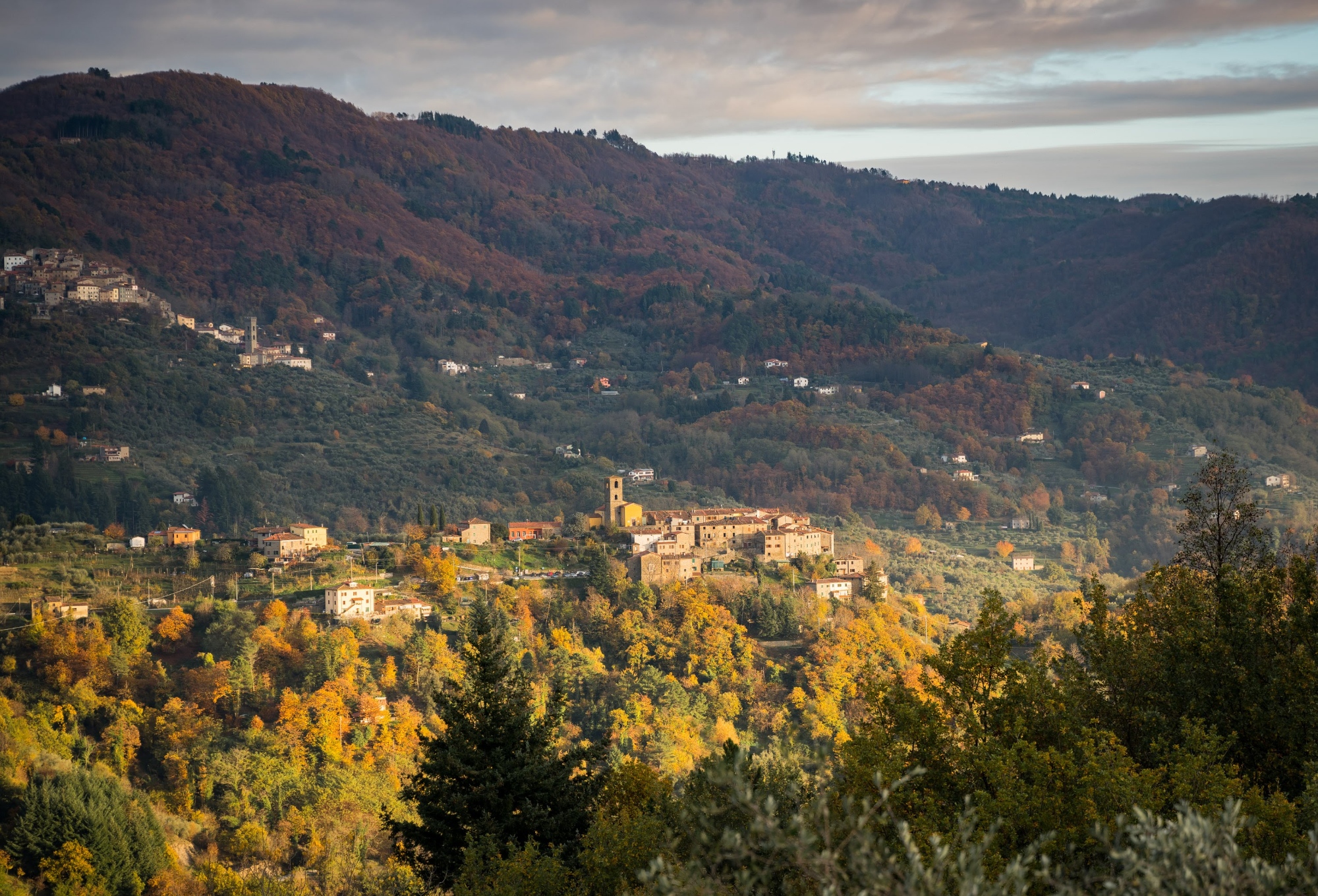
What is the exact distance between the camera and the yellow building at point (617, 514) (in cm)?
6225

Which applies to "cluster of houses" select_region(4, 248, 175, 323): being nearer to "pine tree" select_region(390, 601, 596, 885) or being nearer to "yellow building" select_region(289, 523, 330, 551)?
"yellow building" select_region(289, 523, 330, 551)

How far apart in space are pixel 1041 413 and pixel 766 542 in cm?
7620

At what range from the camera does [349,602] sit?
48.4m

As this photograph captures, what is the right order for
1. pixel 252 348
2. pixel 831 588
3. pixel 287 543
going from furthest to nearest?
1. pixel 252 348
2. pixel 287 543
3. pixel 831 588

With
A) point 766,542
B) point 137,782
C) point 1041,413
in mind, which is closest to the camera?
point 137,782

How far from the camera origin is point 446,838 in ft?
60.7

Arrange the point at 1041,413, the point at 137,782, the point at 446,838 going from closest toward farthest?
the point at 446,838 < the point at 137,782 < the point at 1041,413

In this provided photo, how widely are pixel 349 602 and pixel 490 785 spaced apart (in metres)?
31.1

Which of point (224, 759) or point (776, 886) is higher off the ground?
point (776, 886)

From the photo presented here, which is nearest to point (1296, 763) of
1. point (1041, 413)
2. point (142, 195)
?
point (1041, 413)

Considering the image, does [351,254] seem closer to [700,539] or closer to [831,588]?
[700,539]

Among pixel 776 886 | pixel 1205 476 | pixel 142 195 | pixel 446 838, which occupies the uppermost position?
pixel 142 195

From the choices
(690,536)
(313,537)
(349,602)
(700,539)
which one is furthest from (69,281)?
(349,602)

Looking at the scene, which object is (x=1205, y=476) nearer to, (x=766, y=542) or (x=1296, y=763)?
(x=1296, y=763)
